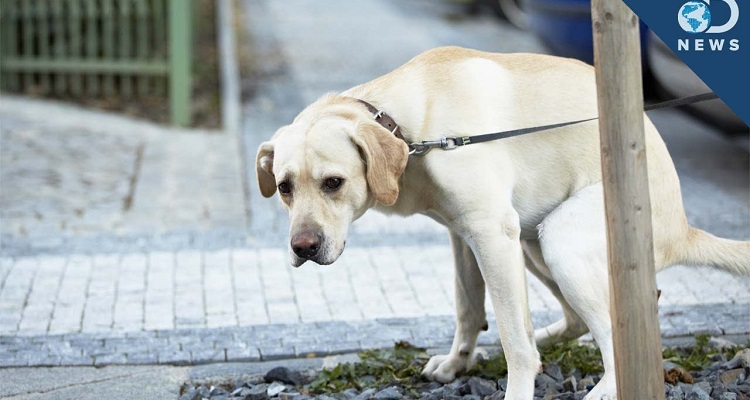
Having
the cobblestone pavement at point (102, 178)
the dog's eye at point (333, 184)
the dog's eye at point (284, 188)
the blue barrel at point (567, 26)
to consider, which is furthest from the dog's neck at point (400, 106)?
the blue barrel at point (567, 26)

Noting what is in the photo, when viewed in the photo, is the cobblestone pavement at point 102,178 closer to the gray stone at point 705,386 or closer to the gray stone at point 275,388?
the gray stone at point 275,388

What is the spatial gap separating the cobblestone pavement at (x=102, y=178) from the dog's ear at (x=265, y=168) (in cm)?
297

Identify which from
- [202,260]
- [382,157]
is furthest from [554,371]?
[202,260]

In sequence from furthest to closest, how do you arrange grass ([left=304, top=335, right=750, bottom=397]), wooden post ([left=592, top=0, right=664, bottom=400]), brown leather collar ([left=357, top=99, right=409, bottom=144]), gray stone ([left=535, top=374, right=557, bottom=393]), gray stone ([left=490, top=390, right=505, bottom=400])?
grass ([left=304, top=335, right=750, bottom=397]) → gray stone ([left=535, top=374, right=557, bottom=393]) → gray stone ([left=490, top=390, right=505, bottom=400]) → brown leather collar ([left=357, top=99, right=409, bottom=144]) → wooden post ([left=592, top=0, right=664, bottom=400])

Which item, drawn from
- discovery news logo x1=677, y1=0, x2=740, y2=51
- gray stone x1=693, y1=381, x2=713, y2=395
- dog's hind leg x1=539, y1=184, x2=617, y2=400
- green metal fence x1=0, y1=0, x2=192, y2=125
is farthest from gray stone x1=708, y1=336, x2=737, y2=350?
green metal fence x1=0, y1=0, x2=192, y2=125

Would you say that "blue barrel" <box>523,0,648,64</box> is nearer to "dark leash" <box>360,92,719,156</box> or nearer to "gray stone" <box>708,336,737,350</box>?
"gray stone" <box>708,336,737,350</box>

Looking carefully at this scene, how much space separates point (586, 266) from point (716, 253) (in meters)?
0.60

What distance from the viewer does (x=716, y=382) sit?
13.3 ft

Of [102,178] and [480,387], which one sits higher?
[480,387]

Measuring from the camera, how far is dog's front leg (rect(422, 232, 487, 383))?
437cm

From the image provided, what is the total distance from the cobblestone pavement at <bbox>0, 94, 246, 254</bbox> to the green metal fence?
22.6 inches

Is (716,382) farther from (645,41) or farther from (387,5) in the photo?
(387,5)

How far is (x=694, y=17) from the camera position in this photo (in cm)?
314

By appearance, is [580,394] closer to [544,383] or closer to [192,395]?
[544,383]
